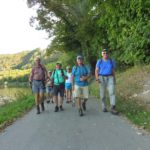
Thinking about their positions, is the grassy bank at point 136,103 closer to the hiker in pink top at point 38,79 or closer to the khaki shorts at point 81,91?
the khaki shorts at point 81,91

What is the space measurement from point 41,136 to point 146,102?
21.1 ft

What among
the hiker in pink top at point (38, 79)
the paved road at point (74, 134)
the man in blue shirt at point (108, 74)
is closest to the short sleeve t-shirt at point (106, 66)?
the man in blue shirt at point (108, 74)

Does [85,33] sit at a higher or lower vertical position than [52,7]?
lower

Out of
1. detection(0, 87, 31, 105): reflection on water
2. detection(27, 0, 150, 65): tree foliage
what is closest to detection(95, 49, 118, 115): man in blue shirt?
detection(27, 0, 150, 65): tree foliage

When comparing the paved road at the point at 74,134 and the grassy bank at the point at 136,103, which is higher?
the grassy bank at the point at 136,103

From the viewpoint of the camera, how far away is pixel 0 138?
11023 mm

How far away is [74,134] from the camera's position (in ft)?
35.3

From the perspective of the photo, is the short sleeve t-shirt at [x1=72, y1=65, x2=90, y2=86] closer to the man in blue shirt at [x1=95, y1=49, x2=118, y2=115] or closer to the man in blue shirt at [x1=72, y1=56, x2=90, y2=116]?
the man in blue shirt at [x1=72, y1=56, x2=90, y2=116]

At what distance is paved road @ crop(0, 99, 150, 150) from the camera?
368 inches

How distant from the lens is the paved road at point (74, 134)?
936 cm

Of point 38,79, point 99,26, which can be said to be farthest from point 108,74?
point 99,26

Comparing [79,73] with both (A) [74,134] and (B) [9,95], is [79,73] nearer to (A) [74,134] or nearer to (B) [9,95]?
(A) [74,134]

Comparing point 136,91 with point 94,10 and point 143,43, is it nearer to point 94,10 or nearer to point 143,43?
point 143,43

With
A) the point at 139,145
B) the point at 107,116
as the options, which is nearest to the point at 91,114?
the point at 107,116
